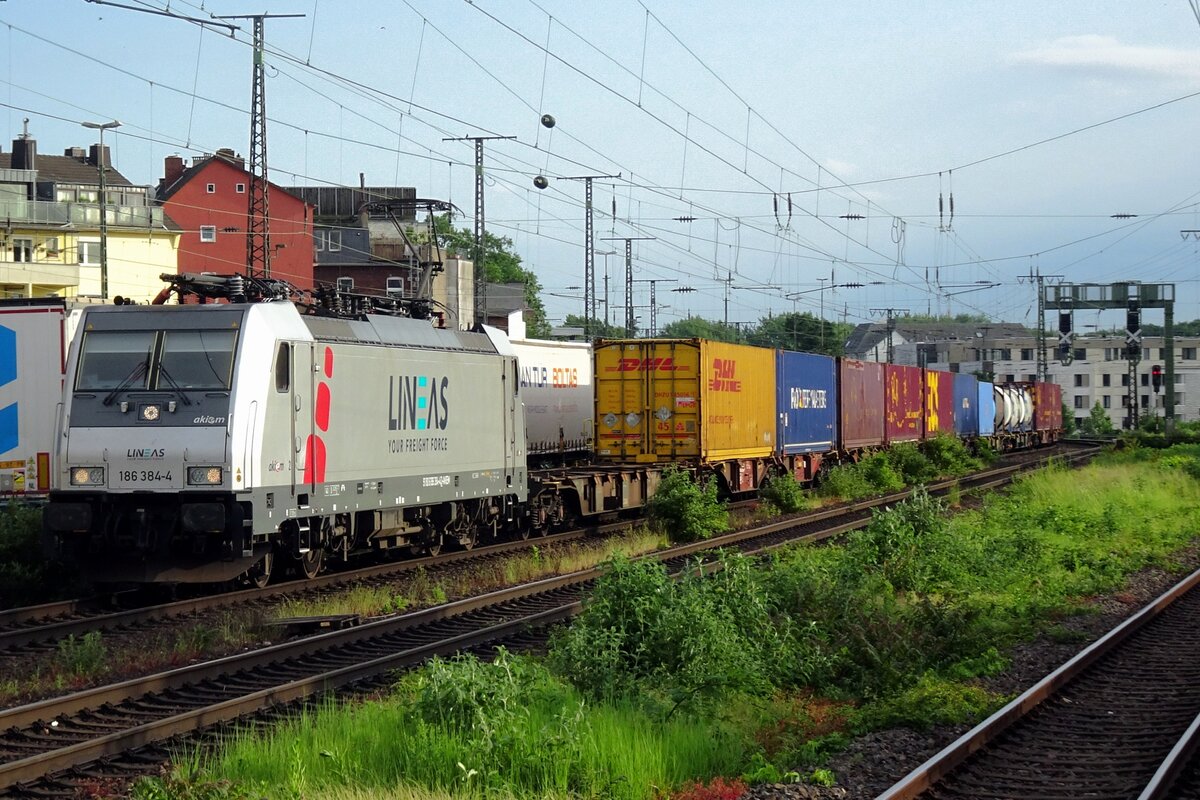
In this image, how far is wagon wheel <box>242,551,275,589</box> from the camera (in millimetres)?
15969

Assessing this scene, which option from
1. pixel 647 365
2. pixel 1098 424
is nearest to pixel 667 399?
pixel 647 365

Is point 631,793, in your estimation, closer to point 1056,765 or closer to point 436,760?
point 436,760

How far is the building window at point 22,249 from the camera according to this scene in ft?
184

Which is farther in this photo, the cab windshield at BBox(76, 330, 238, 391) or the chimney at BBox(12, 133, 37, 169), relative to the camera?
the chimney at BBox(12, 133, 37, 169)

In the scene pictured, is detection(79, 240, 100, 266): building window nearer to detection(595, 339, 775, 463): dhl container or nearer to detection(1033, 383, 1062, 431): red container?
detection(595, 339, 775, 463): dhl container

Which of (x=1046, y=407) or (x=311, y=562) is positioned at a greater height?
→ (x=1046, y=407)

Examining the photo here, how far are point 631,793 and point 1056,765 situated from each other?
3100 mm

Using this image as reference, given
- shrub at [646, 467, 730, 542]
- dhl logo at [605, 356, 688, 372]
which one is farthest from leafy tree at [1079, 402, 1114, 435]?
shrub at [646, 467, 730, 542]

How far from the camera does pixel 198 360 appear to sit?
14602mm

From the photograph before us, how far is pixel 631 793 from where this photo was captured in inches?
292

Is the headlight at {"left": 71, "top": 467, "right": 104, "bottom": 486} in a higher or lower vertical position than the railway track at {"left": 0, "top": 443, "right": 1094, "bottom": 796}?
higher

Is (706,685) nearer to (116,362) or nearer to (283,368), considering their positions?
(283,368)

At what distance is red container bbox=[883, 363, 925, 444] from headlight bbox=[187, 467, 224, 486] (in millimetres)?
27181

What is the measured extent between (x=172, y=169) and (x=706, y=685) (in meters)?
69.4
